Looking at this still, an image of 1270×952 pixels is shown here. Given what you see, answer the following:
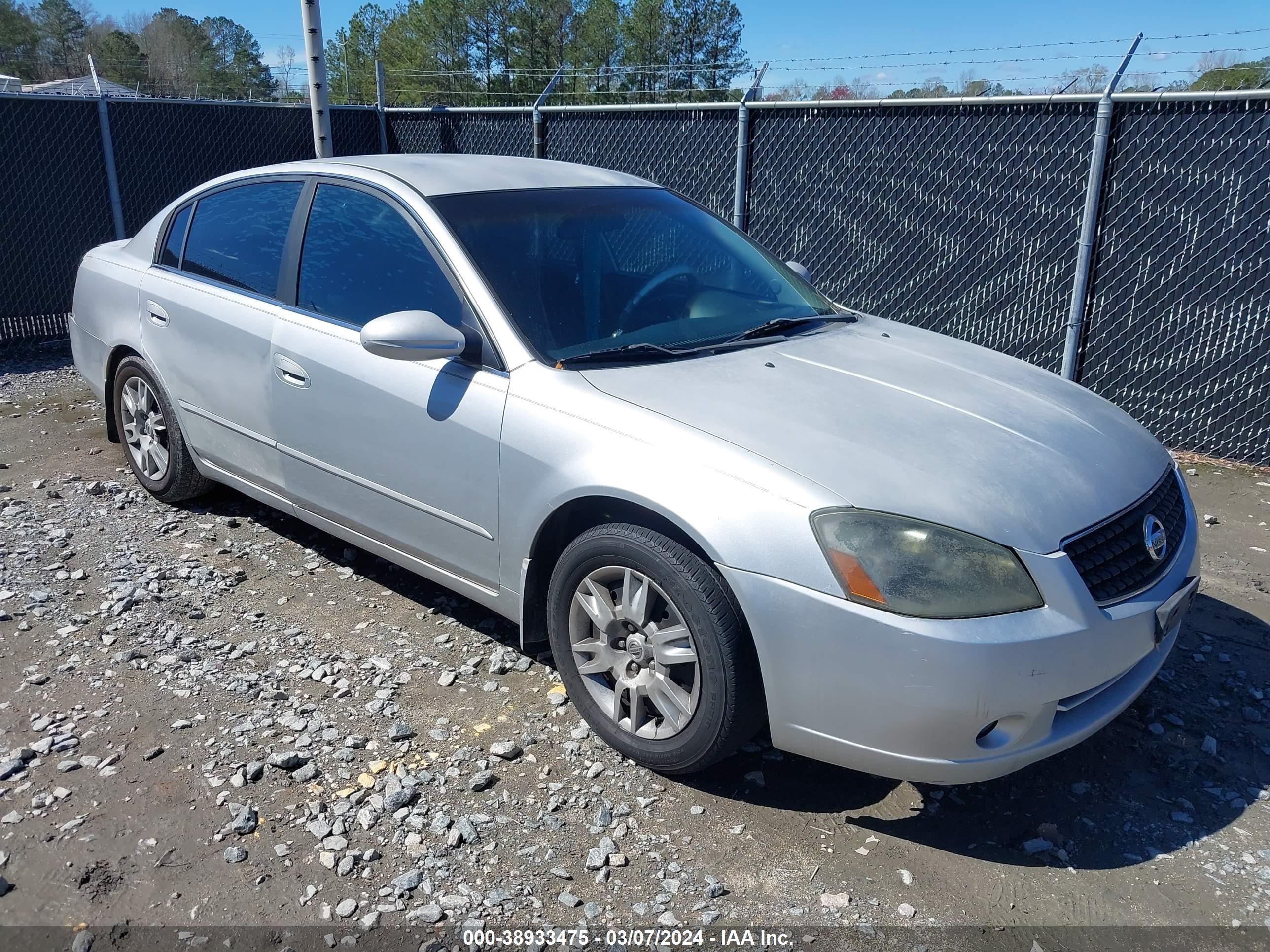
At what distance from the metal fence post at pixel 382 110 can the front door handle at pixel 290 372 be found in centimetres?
788

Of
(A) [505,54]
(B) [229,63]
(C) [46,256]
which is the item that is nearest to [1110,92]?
(C) [46,256]

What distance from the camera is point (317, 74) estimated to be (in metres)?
8.30

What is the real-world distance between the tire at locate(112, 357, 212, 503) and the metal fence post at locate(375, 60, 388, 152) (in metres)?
6.78

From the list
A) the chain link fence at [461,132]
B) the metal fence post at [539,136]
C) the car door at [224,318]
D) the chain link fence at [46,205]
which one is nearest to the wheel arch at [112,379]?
the car door at [224,318]

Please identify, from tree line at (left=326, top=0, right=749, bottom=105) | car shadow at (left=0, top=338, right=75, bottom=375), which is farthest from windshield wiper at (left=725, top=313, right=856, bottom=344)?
tree line at (left=326, top=0, right=749, bottom=105)

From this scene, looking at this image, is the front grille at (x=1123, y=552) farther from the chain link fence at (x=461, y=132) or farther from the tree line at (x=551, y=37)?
the tree line at (x=551, y=37)

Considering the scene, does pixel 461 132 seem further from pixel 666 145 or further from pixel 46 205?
pixel 46 205

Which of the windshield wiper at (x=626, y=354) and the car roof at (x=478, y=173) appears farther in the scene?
the car roof at (x=478, y=173)

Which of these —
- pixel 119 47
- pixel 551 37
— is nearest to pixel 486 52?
pixel 551 37

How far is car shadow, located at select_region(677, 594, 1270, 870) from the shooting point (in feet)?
9.41

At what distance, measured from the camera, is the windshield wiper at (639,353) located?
328 cm

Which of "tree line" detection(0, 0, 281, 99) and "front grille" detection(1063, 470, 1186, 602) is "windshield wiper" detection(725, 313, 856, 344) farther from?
"tree line" detection(0, 0, 281, 99)

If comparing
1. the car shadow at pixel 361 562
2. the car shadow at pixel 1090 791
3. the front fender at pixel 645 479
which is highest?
the front fender at pixel 645 479

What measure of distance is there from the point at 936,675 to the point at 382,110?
1059cm
